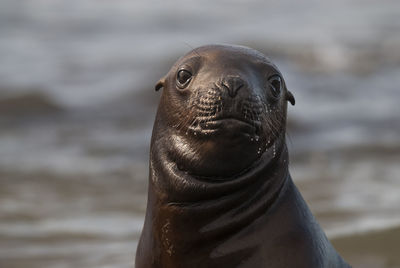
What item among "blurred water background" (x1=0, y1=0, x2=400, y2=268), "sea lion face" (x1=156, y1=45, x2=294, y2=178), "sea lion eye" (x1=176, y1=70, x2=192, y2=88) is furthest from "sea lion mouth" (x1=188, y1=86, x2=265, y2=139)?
"blurred water background" (x1=0, y1=0, x2=400, y2=268)

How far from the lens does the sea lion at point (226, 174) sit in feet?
16.4

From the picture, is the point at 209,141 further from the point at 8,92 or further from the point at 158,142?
the point at 8,92

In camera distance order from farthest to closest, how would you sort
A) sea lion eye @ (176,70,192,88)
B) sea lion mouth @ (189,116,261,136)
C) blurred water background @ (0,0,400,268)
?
blurred water background @ (0,0,400,268) < sea lion eye @ (176,70,192,88) < sea lion mouth @ (189,116,261,136)

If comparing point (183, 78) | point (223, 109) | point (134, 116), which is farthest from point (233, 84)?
point (134, 116)

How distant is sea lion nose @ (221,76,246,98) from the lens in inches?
196

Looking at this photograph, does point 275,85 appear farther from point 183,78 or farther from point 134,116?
point 134,116

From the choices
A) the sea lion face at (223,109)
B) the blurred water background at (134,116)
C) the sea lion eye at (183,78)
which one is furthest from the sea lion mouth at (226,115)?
the blurred water background at (134,116)

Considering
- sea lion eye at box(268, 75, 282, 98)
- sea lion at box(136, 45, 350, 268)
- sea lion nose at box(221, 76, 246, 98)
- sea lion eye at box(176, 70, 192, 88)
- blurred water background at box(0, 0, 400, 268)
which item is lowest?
sea lion at box(136, 45, 350, 268)

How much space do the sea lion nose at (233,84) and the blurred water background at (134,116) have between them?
10.1 ft

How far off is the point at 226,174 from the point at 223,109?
1.16 ft

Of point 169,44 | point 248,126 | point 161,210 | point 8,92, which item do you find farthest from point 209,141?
point 169,44

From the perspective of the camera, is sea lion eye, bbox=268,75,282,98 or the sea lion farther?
sea lion eye, bbox=268,75,282,98

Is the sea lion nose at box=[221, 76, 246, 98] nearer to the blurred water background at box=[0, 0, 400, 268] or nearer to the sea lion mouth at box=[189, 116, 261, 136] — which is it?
the sea lion mouth at box=[189, 116, 261, 136]

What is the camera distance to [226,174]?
5.07 metres
